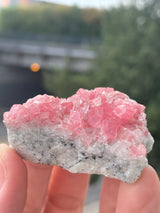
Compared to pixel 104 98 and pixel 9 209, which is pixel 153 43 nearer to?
pixel 104 98

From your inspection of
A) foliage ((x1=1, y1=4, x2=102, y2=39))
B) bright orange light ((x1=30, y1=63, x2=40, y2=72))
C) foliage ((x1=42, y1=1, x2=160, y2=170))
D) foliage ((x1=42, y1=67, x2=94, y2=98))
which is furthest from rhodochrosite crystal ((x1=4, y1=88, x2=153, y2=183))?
foliage ((x1=1, y1=4, x2=102, y2=39))

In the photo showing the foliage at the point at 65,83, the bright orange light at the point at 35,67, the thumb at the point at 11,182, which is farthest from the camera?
the bright orange light at the point at 35,67

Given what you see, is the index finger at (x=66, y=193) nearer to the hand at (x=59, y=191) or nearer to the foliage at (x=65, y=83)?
the hand at (x=59, y=191)

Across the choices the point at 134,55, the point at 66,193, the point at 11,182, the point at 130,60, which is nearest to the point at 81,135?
the point at 11,182

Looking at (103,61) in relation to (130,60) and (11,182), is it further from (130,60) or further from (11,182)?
(11,182)

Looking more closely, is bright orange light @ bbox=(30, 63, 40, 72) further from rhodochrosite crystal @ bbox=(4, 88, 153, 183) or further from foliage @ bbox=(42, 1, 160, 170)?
rhodochrosite crystal @ bbox=(4, 88, 153, 183)

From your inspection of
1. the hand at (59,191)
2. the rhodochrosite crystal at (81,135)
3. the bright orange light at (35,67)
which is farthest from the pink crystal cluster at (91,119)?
the bright orange light at (35,67)
